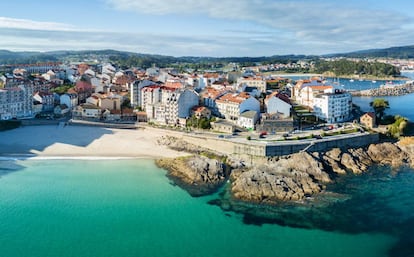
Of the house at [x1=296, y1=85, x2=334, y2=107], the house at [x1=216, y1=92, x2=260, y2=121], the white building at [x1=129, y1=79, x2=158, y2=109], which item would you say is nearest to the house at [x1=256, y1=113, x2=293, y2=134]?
the house at [x1=216, y1=92, x2=260, y2=121]

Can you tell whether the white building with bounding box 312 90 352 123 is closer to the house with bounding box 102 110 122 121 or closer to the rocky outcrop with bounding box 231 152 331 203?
the rocky outcrop with bounding box 231 152 331 203

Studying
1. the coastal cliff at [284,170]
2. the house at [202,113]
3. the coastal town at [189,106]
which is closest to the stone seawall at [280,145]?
the coastal cliff at [284,170]

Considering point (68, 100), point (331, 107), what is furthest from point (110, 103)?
point (331, 107)

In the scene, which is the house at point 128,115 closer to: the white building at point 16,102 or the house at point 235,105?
the house at point 235,105

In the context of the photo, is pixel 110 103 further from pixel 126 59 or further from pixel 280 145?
pixel 126 59

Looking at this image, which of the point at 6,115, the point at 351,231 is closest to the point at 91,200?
the point at 351,231

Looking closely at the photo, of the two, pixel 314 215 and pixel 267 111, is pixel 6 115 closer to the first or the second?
pixel 267 111
